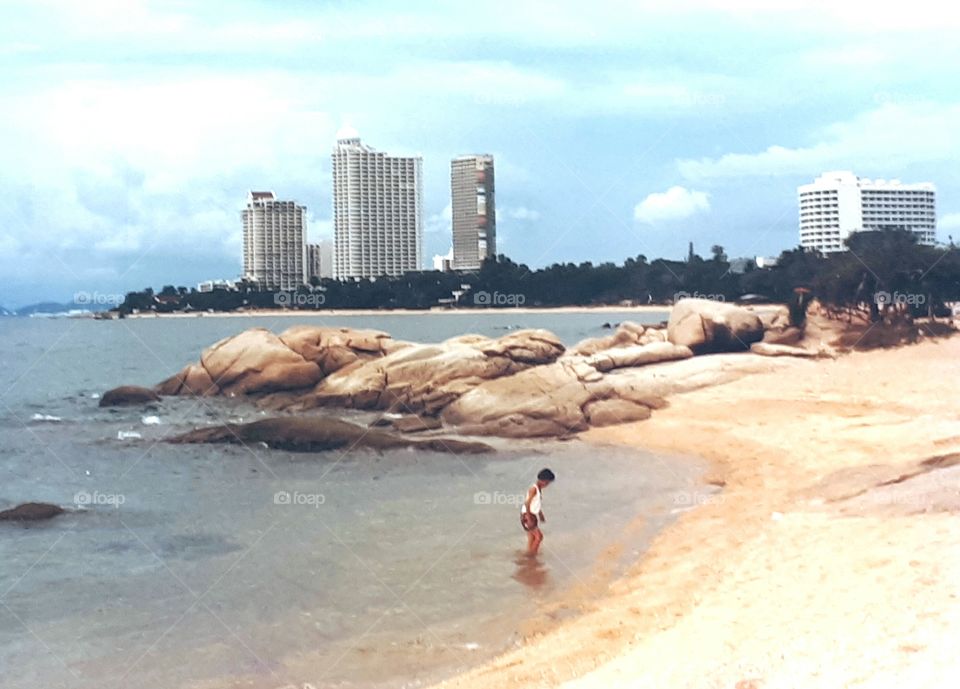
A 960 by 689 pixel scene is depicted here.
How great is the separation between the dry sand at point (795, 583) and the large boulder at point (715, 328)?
5.38 metres

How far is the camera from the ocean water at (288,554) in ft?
26.1

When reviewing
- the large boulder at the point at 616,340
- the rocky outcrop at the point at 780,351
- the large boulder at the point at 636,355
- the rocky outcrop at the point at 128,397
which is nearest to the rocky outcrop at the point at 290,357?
the rocky outcrop at the point at 128,397

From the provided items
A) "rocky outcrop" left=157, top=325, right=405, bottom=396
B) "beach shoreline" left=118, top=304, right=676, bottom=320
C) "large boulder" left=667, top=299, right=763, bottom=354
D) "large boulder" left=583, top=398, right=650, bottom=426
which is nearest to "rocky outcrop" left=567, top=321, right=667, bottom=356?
"large boulder" left=667, top=299, right=763, bottom=354

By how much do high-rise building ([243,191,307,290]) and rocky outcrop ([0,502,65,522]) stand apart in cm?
1872

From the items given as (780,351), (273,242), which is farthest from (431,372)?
(273,242)

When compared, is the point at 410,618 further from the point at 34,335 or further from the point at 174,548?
the point at 34,335

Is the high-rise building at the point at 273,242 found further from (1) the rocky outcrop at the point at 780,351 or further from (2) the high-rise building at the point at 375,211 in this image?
(1) the rocky outcrop at the point at 780,351

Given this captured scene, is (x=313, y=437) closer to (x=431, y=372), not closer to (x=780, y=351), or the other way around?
(x=431, y=372)

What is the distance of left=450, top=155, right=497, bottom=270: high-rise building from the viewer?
3048cm

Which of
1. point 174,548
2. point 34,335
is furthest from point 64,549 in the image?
point 34,335

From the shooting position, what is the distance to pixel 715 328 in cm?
2169

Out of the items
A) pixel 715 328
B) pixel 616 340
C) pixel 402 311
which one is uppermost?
pixel 402 311

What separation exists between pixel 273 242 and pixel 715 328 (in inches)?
682

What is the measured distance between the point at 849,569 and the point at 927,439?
7.72 meters
